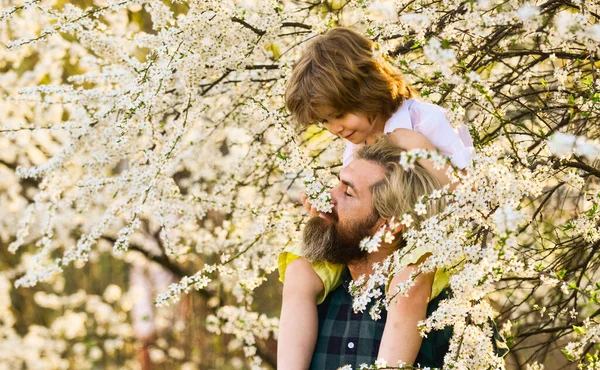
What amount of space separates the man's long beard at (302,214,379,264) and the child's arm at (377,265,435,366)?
182 mm

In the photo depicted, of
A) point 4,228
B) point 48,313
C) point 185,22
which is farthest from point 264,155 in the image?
point 48,313

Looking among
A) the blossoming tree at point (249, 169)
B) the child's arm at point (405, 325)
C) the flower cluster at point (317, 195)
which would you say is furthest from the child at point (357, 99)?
the child's arm at point (405, 325)

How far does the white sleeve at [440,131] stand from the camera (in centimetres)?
233

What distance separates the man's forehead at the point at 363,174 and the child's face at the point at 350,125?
493 mm

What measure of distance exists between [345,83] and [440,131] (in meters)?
0.38

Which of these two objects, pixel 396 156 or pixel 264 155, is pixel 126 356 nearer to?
pixel 264 155

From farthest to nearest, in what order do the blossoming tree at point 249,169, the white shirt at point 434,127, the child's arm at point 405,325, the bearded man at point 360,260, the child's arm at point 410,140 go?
the white shirt at point 434,127 → the child's arm at point 410,140 → the bearded man at point 360,260 → the child's arm at point 405,325 → the blossoming tree at point 249,169

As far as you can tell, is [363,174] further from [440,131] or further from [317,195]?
[440,131]

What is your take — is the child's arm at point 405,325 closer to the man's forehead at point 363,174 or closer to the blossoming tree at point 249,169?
the blossoming tree at point 249,169

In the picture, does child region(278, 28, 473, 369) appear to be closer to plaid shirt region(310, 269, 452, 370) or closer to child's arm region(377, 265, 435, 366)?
plaid shirt region(310, 269, 452, 370)

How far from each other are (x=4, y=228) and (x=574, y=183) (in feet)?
17.5

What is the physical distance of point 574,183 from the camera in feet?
6.39

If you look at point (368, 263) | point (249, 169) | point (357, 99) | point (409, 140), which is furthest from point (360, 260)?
point (249, 169)

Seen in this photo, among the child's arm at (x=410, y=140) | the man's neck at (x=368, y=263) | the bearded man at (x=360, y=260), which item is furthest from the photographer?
the child's arm at (x=410, y=140)
